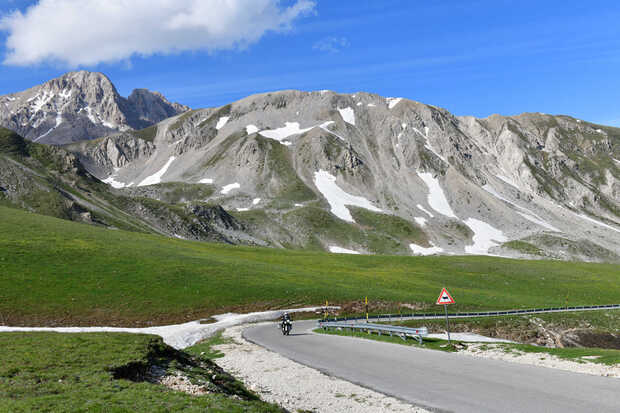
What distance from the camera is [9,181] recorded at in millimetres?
128625

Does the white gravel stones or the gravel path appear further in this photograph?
the white gravel stones

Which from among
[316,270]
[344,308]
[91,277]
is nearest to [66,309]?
[91,277]

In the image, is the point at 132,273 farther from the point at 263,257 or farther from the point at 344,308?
the point at 263,257

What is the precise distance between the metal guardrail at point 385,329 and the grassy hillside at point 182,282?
1411 cm

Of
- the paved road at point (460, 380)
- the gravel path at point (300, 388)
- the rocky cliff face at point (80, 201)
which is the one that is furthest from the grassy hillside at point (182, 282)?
the rocky cliff face at point (80, 201)

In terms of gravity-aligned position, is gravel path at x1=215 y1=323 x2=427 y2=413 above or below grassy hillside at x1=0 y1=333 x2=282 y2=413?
below

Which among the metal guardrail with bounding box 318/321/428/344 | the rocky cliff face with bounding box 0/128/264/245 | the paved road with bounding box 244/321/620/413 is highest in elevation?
the rocky cliff face with bounding box 0/128/264/245

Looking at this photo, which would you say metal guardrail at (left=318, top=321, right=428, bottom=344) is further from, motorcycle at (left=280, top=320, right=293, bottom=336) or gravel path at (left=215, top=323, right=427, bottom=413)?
gravel path at (left=215, top=323, right=427, bottom=413)

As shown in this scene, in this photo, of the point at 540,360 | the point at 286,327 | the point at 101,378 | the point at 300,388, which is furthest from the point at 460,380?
the point at 286,327

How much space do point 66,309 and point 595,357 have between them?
43588 millimetres

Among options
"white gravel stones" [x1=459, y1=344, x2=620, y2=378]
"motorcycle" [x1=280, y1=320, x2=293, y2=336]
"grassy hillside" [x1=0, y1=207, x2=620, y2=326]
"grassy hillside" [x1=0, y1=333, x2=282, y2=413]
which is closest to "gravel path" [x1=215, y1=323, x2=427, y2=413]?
"grassy hillside" [x1=0, y1=333, x2=282, y2=413]

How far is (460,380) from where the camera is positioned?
18359mm

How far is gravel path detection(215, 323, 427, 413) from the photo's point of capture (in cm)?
1545

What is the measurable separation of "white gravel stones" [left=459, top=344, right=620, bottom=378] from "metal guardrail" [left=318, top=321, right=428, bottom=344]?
3544mm
